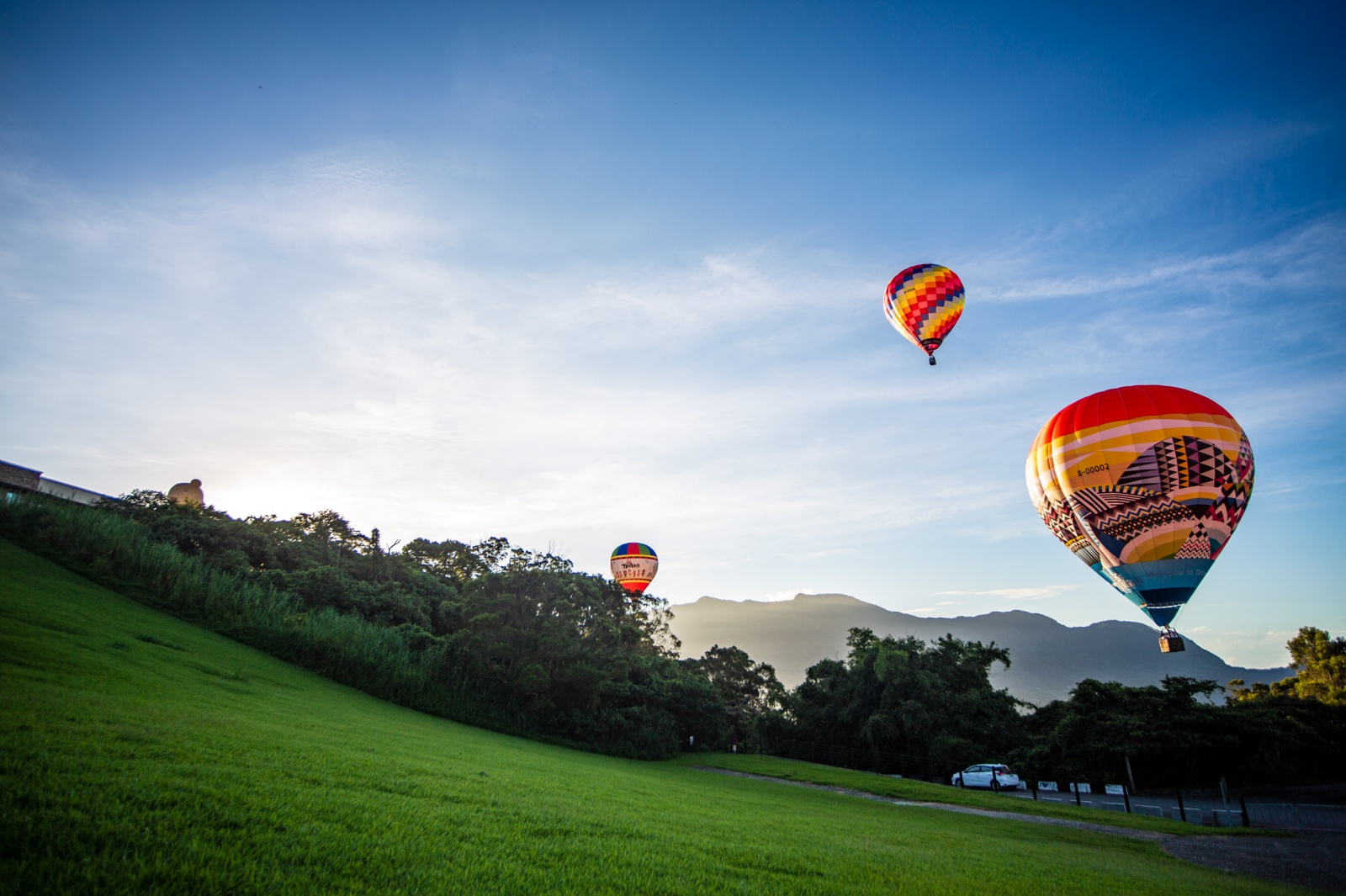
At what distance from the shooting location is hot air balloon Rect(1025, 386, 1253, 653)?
1520cm

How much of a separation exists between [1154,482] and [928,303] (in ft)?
28.9

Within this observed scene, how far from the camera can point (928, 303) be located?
21.2 metres

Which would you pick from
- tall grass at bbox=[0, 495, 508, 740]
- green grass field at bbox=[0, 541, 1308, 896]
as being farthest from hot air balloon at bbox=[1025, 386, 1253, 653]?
tall grass at bbox=[0, 495, 508, 740]

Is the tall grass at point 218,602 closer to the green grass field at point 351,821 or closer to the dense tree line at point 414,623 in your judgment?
the dense tree line at point 414,623

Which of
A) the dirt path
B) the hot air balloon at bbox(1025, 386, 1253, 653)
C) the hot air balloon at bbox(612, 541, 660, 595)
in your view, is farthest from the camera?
the hot air balloon at bbox(612, 541, 660, 595)

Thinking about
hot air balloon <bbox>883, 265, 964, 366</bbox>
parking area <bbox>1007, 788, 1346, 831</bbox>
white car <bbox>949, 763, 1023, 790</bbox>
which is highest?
hot air balloon <bbox>883, 265, 964, 366</bbox>

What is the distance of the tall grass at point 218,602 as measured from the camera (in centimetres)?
2445

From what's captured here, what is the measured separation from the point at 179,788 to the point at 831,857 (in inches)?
278

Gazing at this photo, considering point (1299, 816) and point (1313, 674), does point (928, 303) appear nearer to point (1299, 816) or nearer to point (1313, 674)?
point (1299, 816)

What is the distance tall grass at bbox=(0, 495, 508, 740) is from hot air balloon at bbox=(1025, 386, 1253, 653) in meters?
24.9

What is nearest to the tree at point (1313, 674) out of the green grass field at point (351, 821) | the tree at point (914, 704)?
the tree at point (914, 704)

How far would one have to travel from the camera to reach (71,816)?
4.24 metres

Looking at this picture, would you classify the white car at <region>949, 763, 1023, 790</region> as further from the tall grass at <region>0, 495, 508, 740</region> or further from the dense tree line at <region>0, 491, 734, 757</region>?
the tall grass at <region>0, 495, 508, 740</region>

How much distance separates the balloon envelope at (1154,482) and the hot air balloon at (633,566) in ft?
84.3
